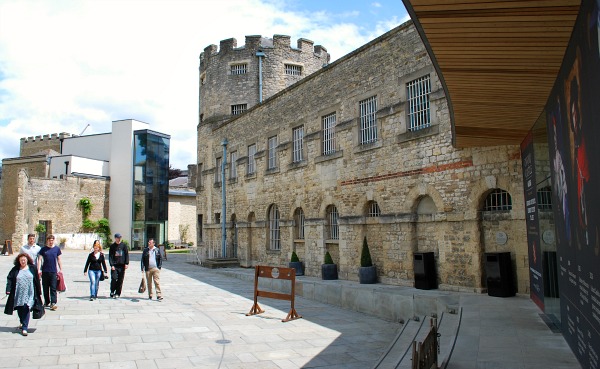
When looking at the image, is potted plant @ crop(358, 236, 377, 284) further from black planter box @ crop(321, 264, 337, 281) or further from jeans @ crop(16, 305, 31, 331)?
jeans @ crop(16, 305, 31, 331)

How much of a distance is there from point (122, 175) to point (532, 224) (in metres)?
35.9

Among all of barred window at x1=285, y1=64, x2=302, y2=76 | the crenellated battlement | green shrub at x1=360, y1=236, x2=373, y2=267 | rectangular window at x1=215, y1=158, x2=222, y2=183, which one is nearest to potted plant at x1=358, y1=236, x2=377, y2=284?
green shrub at x1=360, y1=236, x2=373, y2=267

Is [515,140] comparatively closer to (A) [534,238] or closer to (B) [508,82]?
(A) [534,238]

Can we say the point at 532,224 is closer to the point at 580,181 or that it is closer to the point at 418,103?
the point at 580,181

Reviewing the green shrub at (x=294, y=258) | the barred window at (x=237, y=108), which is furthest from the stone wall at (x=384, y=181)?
the barred window at (x=237, y=108)

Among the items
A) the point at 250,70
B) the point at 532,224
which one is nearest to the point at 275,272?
the point at 532,224

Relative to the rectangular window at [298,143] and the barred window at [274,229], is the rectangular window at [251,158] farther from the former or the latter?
the rectangular window at [298,143]

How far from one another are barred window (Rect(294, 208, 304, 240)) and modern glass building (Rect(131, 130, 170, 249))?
23225mm

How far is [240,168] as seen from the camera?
22375 millimetres

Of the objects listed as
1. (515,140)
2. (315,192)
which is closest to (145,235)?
Answer: (315,192)

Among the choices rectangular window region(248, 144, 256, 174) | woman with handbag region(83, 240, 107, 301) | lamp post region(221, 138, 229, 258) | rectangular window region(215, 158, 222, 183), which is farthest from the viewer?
rectangular window region(215, 158, 222, 183)

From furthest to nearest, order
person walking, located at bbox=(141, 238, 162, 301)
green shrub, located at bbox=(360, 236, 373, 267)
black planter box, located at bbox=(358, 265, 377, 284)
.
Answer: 1. green shrub, located at bbox=(360, 236, 373, 267)
2. black planter box, located at bbox=(358, 265, 377, 284)
3. person walking, located at bbox=(141, 238, 162, 301)

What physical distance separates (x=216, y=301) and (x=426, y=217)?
5.93 meters

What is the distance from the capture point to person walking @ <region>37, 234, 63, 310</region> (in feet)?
31.0
